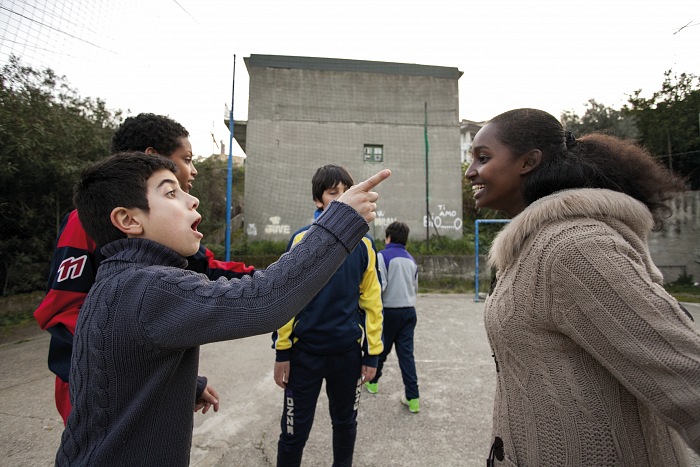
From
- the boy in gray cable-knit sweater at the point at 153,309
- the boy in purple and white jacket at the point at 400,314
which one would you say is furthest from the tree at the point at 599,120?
the boy in gray cable-knit sweater at the point at 153,309

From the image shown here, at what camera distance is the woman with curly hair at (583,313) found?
820mm

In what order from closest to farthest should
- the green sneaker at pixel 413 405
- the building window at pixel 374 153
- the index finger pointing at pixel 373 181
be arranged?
the index finger pointing at pixel 373 181
the green sneaker at pixel 413 405
the building window at pixel 374 153

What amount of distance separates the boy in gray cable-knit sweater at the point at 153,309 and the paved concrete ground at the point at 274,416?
1.80 m

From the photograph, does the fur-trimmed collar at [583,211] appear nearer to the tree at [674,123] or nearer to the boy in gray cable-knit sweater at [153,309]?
the boy in gray cable-knit sweater at [153,309]

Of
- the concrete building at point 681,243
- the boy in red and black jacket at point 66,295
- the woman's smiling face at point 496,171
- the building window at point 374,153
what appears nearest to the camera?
the woman's smiling face at point 496,171

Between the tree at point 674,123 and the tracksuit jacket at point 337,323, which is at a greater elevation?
the tree at point 674,123

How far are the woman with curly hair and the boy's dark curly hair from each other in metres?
1.47

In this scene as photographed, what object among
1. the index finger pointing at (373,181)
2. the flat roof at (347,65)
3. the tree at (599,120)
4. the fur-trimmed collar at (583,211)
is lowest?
the fur-trimmed collar at (583,211)

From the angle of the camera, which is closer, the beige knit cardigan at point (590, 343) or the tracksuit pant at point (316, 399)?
the beige knit cardigan at point (590, 343)

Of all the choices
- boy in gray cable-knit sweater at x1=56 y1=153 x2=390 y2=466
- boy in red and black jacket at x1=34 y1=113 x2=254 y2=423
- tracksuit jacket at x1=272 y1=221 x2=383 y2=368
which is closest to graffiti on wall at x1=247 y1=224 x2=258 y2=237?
tracksuit jacket at x1=272 y1=221 x2=383 y2=368

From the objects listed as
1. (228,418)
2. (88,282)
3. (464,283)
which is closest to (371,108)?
(464,283)

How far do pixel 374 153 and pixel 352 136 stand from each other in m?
1.08

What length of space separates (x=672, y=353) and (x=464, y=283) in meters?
11.4

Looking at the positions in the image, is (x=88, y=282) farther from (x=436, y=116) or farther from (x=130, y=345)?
(x=436, y=116)
